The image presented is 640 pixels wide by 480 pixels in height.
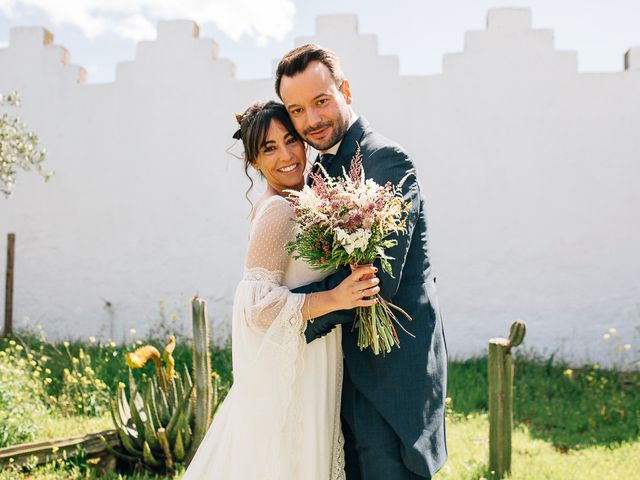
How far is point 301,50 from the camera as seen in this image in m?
2.82

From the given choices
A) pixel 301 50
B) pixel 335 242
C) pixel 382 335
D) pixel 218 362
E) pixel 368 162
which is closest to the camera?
pixel 335 242

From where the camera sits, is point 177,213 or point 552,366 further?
point 177,213

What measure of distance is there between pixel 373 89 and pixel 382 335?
5795 mm

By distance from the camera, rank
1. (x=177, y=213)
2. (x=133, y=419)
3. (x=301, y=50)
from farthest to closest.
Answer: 1. (x=177, y=213)
2. (x=133, y=419)
3. (x=301, y=50)

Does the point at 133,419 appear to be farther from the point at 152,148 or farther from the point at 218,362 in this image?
the point at 152,148

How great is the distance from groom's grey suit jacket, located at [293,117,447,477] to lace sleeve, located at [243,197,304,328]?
0.47 feet

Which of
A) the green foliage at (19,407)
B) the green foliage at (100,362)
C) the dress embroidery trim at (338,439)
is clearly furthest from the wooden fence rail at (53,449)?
the dress embroidery trim at (338,439)

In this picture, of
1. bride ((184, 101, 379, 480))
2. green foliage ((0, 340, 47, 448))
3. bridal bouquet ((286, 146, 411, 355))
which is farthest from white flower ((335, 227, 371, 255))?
green foliage ((0, 340, 47, 448))

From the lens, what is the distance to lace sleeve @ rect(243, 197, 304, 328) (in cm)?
261

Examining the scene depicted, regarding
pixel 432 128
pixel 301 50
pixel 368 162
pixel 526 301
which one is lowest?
pixel 526 301

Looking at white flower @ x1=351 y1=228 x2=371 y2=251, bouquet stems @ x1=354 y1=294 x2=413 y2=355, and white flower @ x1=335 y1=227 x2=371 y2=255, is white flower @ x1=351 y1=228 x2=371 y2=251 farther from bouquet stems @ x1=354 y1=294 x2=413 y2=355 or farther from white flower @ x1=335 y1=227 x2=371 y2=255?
bouquet stems @ x1=354 y1=294 x2=413 y2=355

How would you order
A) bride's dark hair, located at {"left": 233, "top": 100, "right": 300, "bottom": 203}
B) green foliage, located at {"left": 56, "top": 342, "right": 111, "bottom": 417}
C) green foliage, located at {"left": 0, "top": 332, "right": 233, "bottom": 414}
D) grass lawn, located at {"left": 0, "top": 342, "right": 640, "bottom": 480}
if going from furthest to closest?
1. green foliage, located at {"left": 0, "top": 332, "right": 233, "bottom": 414}
2. green foliage, located at {"left": 56, "top": 342, "right": 111, "bottom": 417}
3. grass lawn, located at {"left": 0, "top": 342, "right": 640, "bottom": 480}
4. bride's dark hair, located at {"left": 233, "top": 100, "right": 300, "bottom": 203}

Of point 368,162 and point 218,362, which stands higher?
point 368,162

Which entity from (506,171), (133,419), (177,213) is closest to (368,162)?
(133,419)
